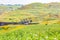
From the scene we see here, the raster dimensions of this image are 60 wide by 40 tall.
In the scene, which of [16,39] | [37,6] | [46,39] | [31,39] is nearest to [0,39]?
[16,39]

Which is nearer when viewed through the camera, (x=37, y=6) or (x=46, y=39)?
(x=46, y=39)

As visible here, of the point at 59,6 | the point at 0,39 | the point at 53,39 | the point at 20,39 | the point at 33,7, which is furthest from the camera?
the point at 33,7

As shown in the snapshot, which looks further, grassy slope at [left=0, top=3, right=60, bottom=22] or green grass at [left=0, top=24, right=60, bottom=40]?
grassy slope at [left=0, top=3, right=60, bottom=22]

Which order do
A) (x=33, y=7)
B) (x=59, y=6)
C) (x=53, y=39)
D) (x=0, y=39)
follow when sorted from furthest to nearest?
(x=33, y=7) → (x=59, y=6) → (x=0, y=39) → (x=53, y=39)

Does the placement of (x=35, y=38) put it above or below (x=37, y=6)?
above

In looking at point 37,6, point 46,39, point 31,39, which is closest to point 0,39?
point 31,39

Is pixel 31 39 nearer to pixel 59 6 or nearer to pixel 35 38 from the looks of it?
pixel 35 38

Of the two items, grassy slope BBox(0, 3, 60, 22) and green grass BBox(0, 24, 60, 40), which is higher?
green grass BBox(0, 24, 60, 40)

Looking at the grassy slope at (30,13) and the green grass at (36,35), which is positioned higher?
the green grass at (36,35)

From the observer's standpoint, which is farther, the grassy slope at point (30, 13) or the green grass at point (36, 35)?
the grassy slope at point (30, 13)

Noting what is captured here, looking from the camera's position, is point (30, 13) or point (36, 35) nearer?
point (36, 35)

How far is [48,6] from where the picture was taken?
12600cm

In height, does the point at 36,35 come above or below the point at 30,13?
above

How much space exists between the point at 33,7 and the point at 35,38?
11468cm
